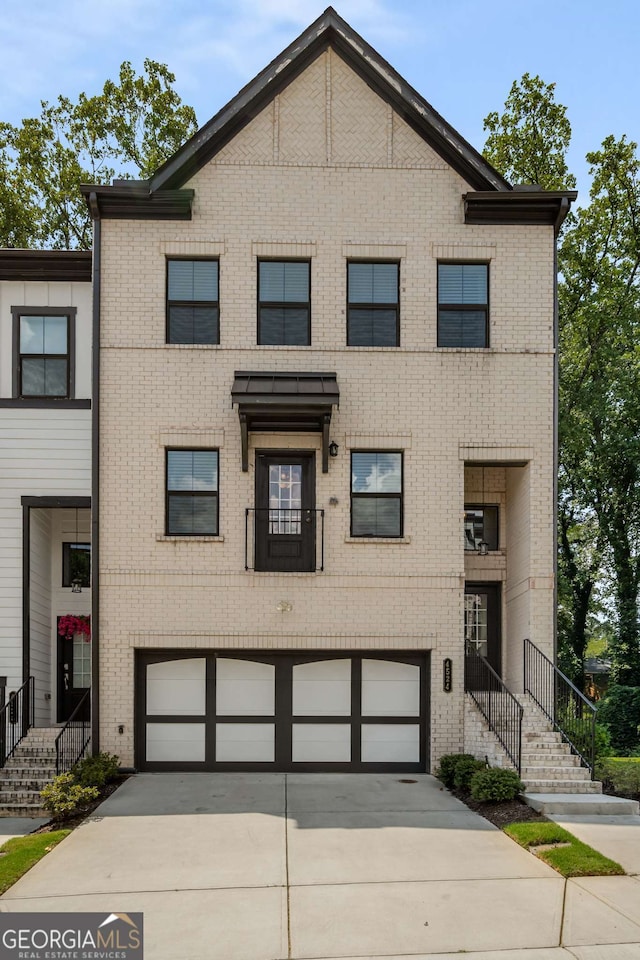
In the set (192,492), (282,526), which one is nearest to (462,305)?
(282,526)

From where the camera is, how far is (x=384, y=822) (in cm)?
1168

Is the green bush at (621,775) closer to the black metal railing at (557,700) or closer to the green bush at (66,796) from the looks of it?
the black metal railing at (557,700)

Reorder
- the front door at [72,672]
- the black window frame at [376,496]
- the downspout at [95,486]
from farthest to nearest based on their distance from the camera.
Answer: the front door at [72,672], the black window frame at [376,496], the downspout at [95,486]

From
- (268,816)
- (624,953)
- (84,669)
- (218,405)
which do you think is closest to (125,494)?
(218,405)

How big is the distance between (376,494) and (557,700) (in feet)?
14.8

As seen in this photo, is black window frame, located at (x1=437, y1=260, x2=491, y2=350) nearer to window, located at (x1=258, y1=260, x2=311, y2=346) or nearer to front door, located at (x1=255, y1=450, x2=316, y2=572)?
window, located at (x1=258, y1=260, x2=311, y2=346)

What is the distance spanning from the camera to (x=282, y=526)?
15219 millimetres

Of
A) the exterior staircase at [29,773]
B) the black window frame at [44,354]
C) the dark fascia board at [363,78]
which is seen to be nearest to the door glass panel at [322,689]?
the exterior staircase at [29,773]

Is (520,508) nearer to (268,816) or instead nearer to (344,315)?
(344,315)

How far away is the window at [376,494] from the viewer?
50.1 feet

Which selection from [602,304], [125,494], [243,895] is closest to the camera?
[243,895]

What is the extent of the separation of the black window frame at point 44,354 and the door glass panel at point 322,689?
20.7 feet

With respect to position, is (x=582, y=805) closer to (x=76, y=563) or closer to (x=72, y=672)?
(x=72, y=672)

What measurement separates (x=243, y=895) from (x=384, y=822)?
325cm
